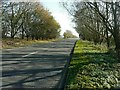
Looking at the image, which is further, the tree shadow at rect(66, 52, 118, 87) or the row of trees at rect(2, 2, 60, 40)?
the row of trees at rect(2, 2, 60, 40)

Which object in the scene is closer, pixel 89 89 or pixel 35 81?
pixel 89 89

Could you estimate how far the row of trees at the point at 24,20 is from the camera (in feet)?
167

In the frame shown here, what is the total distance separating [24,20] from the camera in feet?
192

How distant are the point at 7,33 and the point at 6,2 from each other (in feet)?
42.8

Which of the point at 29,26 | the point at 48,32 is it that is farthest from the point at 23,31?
the point at 48,32

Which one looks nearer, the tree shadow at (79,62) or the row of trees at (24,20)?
the tree shadow at (79,62)

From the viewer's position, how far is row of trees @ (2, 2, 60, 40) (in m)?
51.0

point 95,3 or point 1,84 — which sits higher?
point 95,3

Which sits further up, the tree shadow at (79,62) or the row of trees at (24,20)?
the row of trees at (24,20)

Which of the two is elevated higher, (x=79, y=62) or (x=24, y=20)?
(x=24, y=20)

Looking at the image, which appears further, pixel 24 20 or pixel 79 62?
pixel 24 20

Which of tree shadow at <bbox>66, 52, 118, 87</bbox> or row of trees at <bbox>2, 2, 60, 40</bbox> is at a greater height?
row of trees at <bbox>2, 2, 60, 40</bbox>

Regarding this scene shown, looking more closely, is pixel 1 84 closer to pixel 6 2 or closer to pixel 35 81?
pixel 35 81

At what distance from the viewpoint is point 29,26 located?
65375 mm
